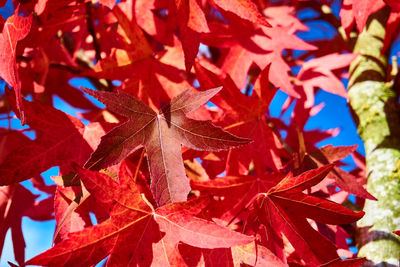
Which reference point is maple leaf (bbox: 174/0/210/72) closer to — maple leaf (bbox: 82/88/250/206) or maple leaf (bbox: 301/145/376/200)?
maple leaf (bbox: 82/88/250/206)

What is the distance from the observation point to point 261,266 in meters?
0.64

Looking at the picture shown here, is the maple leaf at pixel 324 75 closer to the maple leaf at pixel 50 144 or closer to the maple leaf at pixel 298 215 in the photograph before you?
the maple leaf at pixel 298 215

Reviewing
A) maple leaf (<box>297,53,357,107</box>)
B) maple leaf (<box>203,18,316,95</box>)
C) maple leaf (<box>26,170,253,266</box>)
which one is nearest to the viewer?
maple leaf (<box>26,170,253,266</box>)

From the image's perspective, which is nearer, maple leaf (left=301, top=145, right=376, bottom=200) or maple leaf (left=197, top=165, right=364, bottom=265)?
maple leaf (left=197, top=165, right=364, bottom=265)

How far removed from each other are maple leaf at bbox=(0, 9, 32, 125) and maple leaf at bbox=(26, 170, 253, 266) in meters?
0.23

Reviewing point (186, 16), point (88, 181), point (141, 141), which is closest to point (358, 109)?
point (186, 16)

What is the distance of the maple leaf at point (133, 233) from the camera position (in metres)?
0.56

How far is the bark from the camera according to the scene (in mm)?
839

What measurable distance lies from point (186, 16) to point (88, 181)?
40cm

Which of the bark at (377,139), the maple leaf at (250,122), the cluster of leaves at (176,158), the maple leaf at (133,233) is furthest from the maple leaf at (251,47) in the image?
Answer: the maple leaf at (133,233)

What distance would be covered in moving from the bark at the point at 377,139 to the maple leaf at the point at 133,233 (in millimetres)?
462

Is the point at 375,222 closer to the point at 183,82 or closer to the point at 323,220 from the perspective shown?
the point at 323,220

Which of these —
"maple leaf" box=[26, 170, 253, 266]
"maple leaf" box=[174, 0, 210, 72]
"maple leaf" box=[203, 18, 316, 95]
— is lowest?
"maple leaf" box=[26, 170, 253, 266]

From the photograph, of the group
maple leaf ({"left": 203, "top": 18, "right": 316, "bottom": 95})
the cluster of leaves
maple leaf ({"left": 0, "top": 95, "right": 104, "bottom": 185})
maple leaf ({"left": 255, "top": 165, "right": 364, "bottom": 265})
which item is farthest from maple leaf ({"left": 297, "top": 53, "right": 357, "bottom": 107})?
maple leaf ({"left": 0, "top": 95, "right": 104, "bottom": 185})
